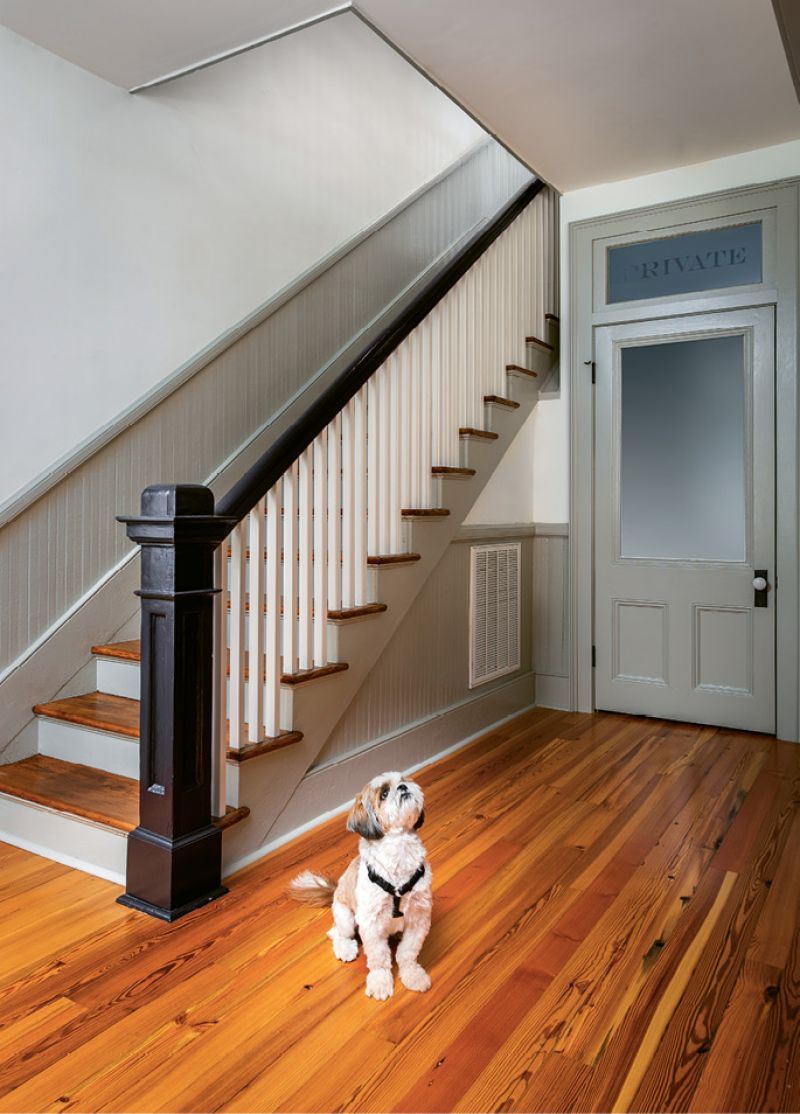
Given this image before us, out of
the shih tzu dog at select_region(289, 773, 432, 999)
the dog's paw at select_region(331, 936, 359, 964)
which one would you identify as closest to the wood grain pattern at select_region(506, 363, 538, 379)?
the shih tzu dog at select_region(289, 773, 432, 999)

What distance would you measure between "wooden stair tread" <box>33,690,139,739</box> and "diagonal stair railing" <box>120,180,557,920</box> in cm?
43

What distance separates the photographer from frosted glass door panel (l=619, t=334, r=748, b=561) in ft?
12.7

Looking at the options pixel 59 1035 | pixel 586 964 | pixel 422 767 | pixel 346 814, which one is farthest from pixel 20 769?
pixel 586 964

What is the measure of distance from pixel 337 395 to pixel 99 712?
4.70 feet

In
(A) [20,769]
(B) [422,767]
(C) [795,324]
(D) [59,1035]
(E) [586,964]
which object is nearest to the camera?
(D) [59,1035]

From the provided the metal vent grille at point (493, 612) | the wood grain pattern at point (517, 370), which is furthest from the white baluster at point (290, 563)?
the wood grain pattern at point (517, 370)

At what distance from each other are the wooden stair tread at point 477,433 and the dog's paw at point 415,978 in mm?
2301

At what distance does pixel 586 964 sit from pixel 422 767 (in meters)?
1.51

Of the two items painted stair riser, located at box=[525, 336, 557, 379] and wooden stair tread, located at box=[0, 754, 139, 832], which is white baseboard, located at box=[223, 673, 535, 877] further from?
painted stair riser, located at box=[525, 336, 557, 379]

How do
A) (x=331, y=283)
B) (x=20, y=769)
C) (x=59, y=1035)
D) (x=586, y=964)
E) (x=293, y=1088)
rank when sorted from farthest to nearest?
(x=331, y=283) → (x=20, y=769) → (x=586, y=964) → (x=59, y=1035) → (x=293, y=1088)

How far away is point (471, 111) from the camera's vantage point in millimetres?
3396

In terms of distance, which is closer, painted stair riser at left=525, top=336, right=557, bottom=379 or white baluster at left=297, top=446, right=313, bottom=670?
white baluster at left=297, top=446, right=313, bottom=670

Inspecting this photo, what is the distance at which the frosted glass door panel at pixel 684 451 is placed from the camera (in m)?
3.87

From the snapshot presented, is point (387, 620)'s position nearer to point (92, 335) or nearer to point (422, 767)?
point (422, 767)
